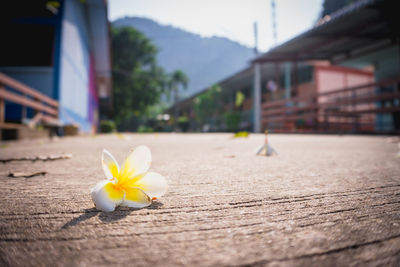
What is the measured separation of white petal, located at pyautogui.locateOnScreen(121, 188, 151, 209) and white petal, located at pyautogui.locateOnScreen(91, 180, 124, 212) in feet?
0.05

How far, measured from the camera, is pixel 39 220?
41 cm

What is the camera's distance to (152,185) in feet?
1.71

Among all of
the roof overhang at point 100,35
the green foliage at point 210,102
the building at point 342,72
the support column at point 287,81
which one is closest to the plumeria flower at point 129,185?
the building at point 342,72

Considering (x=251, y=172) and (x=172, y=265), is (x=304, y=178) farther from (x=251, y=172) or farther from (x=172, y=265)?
(x=172, y=265)

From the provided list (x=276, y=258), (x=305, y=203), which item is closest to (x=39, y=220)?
(x=276, y=258)

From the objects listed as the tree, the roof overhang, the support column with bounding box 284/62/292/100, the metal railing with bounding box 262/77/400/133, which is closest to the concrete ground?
the metal railing with bounding box 262/77/400/133

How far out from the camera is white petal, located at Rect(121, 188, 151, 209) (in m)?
0.48

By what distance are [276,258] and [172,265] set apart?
13 centimetres

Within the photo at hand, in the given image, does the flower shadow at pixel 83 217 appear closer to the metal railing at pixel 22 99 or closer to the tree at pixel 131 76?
the metal railing at pixel 22 99

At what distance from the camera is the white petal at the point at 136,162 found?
0.55m

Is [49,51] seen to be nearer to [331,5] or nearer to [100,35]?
[100,35]

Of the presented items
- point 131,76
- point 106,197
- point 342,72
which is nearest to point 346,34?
point 342,72

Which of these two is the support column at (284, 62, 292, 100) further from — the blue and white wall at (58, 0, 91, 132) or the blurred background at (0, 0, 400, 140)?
the blue and white wall at (58, 0, 91, 132)

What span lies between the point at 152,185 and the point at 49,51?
914cm
